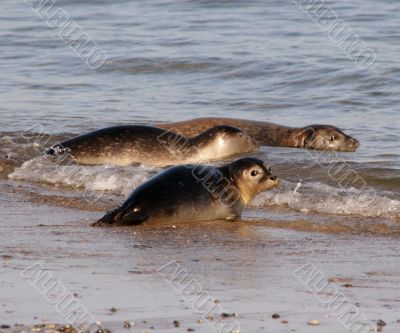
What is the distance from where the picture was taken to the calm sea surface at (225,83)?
9.85 meters

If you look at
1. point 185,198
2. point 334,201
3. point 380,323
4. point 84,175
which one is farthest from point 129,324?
point 84,175

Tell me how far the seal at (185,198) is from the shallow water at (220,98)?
27 centimetres

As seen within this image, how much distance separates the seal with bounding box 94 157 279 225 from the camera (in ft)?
25.2

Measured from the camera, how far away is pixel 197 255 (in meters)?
6.82

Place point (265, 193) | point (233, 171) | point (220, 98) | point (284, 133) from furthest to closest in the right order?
1. point (220, 98)
2. point (284, 133)
3. point (265, 193)
4. point (233, 171)

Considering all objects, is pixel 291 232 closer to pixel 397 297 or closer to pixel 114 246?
pixel 114 246

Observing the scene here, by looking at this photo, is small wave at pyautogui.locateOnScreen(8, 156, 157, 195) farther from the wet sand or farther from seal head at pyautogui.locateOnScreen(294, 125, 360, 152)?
seal head at pyautogui.locateOnScreen(294, 125, 360, 152)

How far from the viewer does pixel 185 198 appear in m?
7.79

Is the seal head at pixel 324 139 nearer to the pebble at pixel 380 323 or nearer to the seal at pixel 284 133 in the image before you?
the seal at pixel 284 133

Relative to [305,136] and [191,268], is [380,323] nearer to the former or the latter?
[191,268]

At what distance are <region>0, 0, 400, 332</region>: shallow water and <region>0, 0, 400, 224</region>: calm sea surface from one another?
2 cm

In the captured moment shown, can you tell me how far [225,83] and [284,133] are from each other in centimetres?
348

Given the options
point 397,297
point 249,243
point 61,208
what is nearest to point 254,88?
point 61,208

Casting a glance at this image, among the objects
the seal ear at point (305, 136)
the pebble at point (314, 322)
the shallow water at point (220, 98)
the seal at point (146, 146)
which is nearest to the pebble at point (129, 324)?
the shallow water at point (220, 98)
